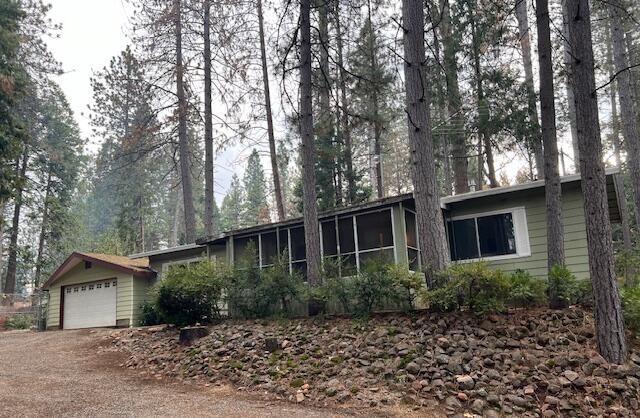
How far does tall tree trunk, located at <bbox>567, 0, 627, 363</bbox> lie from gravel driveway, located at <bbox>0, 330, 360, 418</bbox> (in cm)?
373

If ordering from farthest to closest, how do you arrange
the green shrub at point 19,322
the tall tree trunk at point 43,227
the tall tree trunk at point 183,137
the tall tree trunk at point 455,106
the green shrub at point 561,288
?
the tall tree trunk at point 43,227 → the green shrub at point 19,322 → the tall tree trunk at point 183,137 → the tall tree trunk at point 455,106 → the green shrub at point 561,288

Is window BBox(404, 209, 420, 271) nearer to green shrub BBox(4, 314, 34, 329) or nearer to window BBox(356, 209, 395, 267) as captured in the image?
window BBox(356, 209, 395, 267)

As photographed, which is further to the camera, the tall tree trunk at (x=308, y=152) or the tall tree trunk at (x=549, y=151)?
the tall tree trunk at (x=308, y=152)

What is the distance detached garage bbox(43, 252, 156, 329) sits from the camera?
15547mm

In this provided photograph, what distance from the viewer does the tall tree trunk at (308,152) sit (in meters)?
9.77

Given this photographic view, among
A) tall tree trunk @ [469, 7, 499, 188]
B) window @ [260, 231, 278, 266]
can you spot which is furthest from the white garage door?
tall tree trunk @ [469, 7, 499, 188]

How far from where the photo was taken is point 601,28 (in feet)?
72.2

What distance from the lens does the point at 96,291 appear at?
1636 cm

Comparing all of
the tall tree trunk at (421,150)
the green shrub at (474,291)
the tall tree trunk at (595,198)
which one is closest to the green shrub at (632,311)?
the tall tree trunk at (595,198)

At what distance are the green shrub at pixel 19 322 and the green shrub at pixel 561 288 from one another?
867 inches

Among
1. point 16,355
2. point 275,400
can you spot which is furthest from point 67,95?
point 275,400

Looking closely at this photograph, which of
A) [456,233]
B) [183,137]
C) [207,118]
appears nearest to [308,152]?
[456,233]

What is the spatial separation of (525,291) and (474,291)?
771 mm

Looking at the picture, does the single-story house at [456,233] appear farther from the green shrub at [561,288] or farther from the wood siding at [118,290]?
the green shrub at [561,288]
